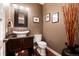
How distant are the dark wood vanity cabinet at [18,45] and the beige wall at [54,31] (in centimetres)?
20

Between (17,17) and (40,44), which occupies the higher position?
(17,17)

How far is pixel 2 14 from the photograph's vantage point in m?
1.29

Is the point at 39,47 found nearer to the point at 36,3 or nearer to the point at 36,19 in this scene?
the point at 36,19

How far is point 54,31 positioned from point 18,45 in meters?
0.44

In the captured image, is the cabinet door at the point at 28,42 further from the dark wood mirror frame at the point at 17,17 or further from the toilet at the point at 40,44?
the dark wood mirror frame at the point at 17,17

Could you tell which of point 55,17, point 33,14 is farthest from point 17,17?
point 55,17

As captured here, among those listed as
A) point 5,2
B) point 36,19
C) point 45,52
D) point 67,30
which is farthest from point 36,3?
point 45,52

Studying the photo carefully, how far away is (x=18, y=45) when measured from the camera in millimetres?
1328

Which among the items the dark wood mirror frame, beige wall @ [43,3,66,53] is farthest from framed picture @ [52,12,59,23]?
the dark wood mirror frame

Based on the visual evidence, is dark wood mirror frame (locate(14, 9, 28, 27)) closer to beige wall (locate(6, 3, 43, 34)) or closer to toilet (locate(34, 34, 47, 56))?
beige wall (locate(6, 3, 43, 34))

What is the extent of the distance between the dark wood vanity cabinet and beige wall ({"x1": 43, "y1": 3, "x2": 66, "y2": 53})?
7.7 inches

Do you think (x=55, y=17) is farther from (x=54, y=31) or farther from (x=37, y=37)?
(x=37, y=37)

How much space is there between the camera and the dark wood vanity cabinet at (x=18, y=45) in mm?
1297

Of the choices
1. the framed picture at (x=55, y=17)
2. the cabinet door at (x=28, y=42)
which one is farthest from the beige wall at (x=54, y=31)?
the cabinet door at (x=28, y=42)
